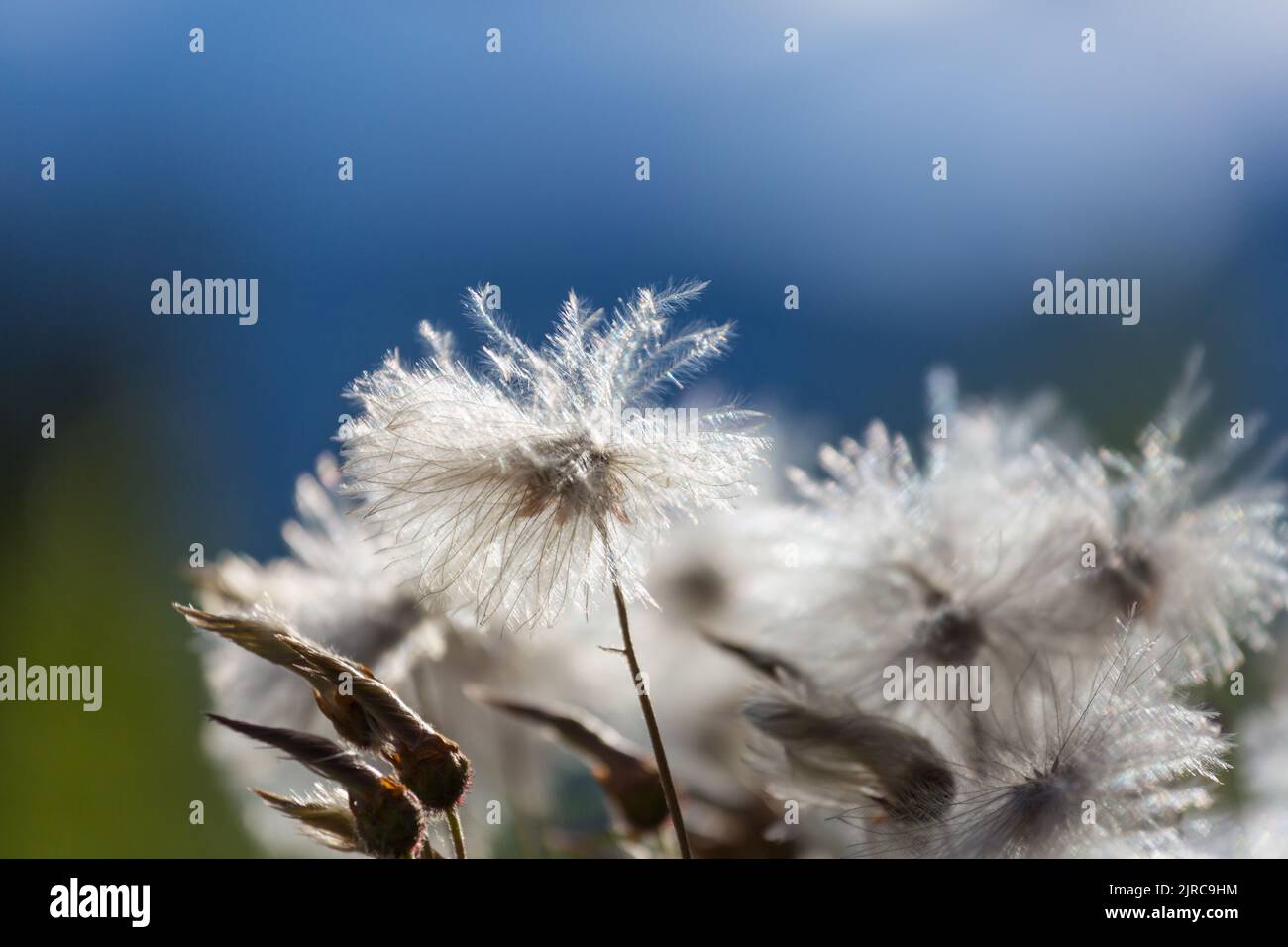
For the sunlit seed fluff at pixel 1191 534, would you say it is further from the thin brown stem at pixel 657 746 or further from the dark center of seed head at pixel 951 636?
the thin brown stem at pixel 657 746

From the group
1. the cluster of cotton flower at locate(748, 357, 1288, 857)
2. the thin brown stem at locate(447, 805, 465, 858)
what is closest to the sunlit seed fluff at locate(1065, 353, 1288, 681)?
the cluster of cotton flower at locate(748, 357, 1288, 857)

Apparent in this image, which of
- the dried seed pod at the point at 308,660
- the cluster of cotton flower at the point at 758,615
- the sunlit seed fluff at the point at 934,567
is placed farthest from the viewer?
the sunlit seed fluff at the point at 934,567

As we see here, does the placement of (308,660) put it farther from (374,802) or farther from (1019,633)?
(1019,633)

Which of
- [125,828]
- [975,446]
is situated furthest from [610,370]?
[125,828]

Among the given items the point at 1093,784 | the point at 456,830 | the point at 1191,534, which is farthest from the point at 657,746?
the point at 1191,534

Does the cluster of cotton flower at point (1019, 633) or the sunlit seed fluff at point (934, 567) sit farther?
the sunlit seed fluff at point (934, 567)

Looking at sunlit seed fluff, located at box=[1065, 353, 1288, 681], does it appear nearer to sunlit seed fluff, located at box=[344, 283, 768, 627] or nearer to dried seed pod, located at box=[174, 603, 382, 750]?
sunlit seed fluff, located at box=[344, 283, 768, 627]

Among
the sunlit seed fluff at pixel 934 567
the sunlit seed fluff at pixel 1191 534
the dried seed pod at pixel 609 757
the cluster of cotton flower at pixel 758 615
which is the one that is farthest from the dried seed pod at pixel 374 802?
the sunlit seed fluff at pixel 1191 534
